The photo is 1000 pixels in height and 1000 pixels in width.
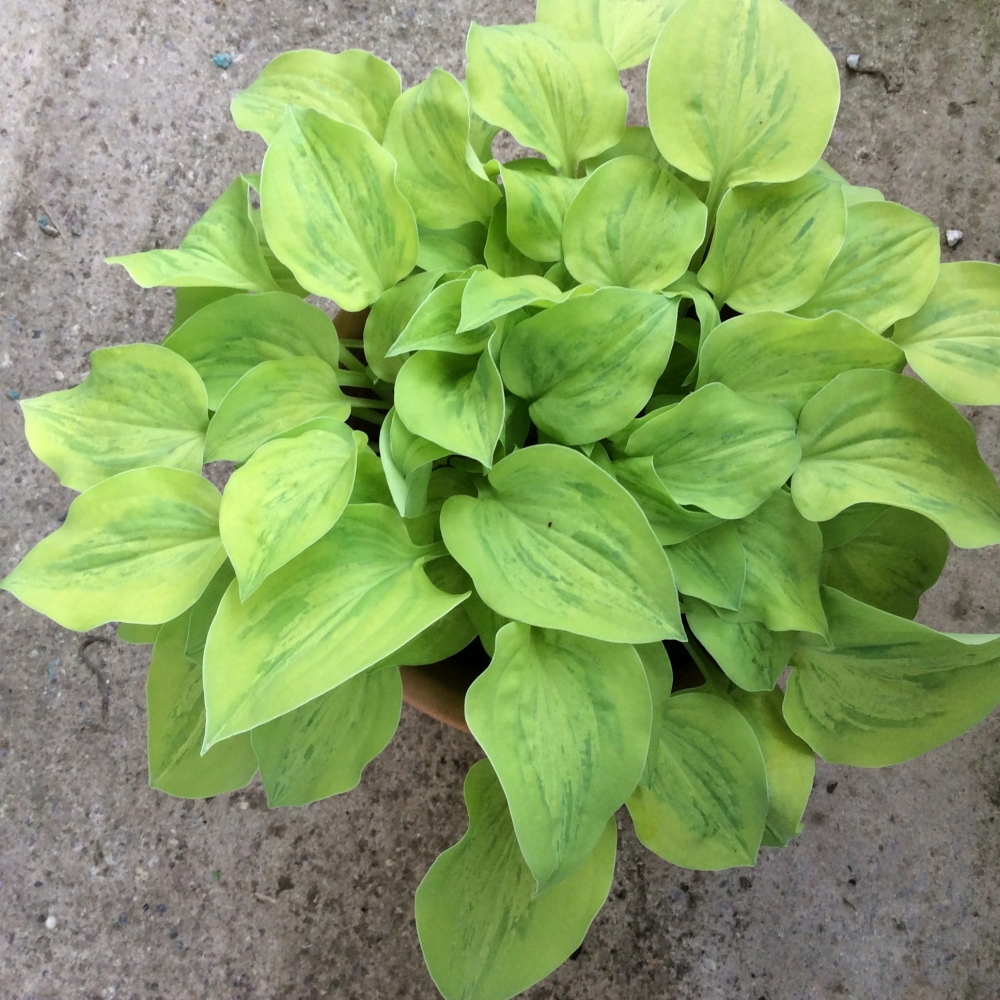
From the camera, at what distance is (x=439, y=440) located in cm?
46

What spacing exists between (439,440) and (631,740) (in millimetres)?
198

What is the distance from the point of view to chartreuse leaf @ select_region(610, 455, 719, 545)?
0.49 metres

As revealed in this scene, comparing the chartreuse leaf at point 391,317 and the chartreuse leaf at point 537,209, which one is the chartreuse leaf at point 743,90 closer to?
the chartreuse leaf at point 537,209

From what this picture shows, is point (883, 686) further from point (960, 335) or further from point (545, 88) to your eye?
point (545, 88)

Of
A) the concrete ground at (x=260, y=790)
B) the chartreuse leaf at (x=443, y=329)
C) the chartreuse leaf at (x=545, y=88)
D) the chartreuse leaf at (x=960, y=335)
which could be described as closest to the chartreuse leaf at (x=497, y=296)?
the chartreuse leaf at (x=443, y=329)

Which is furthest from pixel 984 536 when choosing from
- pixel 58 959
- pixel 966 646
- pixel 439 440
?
pixel 58 959

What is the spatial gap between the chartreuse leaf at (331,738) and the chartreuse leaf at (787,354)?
0.29 m

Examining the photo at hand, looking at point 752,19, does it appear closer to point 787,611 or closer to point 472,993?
point 787,611

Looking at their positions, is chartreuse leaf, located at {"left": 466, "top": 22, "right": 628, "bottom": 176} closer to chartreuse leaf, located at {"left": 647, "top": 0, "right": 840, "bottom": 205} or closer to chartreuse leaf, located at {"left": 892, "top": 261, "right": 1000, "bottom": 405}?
chartreuse leaf, located at {"left": 647, "top": 0, "right": 840, "bottom": 205}

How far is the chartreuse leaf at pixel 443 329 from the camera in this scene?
1.54 feet

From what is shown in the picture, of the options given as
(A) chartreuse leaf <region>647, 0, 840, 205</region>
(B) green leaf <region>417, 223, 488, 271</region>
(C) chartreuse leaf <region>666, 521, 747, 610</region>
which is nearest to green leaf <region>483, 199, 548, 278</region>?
(B) green leaf <region>417, 223, 488, 271</region>

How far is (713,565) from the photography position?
52 centimetres

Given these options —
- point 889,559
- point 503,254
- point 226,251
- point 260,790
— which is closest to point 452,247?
point 503,254

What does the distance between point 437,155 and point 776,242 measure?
0.23 meters
